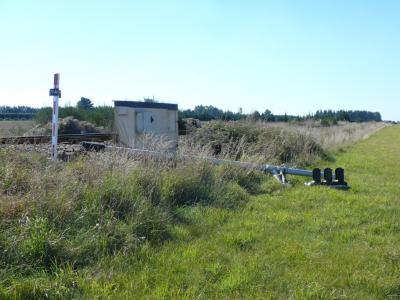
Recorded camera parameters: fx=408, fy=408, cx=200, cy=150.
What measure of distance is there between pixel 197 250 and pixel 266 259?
2.77ft

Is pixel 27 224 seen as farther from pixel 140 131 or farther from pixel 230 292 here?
pixel 140 131

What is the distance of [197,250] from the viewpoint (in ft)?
16.5

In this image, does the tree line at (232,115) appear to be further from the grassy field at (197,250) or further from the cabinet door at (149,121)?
the grassy field at (197,250)

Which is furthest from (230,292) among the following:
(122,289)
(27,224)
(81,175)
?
(81,175)

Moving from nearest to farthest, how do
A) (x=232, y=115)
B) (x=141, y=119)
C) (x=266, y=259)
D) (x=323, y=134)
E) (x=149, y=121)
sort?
(x=266, y=259)
(x=141, y=119)
(x=149, y=121)
(x=232, y=115)
(x=323, y=134)

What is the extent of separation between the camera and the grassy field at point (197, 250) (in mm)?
3992

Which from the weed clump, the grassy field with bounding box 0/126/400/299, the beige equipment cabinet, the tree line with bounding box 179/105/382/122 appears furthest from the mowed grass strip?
the tree line with bounding box 179/105/382/122

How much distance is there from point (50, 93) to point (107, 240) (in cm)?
445

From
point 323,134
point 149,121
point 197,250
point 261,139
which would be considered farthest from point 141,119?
point 323,134

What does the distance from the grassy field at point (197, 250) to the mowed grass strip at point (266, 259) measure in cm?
1

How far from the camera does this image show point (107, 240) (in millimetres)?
4840

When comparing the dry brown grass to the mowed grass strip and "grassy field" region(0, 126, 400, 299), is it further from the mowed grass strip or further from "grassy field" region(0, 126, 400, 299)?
Result: "grassy field" region(0, 126, 400, 299)

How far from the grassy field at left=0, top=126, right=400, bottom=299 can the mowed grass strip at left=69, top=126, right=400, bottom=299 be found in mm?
12

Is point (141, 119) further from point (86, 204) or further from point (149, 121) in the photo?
point (86, 204)
